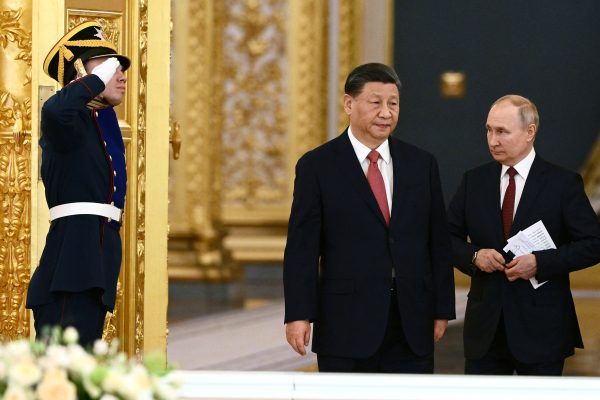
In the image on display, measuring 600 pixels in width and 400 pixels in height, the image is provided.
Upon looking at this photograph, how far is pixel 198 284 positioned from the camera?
388 inches

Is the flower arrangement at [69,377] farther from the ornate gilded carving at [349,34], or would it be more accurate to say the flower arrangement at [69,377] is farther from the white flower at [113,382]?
the ornate gilded carving at [349,34]

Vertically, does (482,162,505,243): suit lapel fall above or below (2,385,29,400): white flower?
above

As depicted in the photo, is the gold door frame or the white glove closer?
the white glove

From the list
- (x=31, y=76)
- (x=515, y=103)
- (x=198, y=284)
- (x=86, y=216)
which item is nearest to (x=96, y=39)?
(x=86, y=216)

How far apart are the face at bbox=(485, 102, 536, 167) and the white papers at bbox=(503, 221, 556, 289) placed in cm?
23

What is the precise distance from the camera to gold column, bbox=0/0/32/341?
4781mm

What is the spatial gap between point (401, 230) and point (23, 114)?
156 centimetres

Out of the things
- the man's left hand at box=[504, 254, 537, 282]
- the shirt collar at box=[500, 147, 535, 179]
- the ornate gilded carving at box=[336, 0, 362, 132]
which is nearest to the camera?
the man's left hand at box=[504, 254, 537, 282]

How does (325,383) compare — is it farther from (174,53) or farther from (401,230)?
(174,53)

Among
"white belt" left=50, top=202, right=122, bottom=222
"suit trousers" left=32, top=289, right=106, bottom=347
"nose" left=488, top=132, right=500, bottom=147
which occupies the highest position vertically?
"nose" left=488, top=132, right=500, bottom=147

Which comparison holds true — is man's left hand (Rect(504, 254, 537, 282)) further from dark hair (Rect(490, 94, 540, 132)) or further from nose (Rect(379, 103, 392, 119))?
nose (Rect(379, 103, 392, 119))

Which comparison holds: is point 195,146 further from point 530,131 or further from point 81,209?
point 81,209

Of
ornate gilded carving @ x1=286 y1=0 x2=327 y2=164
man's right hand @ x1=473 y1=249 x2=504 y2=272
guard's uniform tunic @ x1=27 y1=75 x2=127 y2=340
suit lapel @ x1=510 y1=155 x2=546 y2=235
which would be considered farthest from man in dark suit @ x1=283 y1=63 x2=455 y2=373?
ornate gilded carving @ x1=286 y1=0 x2=327 y2=164

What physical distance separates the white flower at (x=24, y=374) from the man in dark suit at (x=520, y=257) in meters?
2.33
